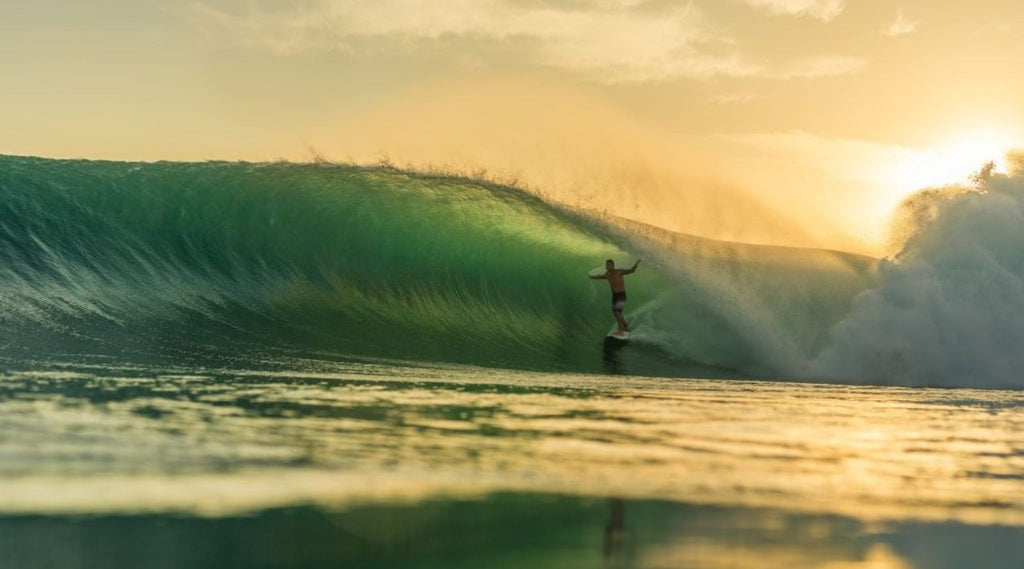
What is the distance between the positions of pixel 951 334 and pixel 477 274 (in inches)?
279

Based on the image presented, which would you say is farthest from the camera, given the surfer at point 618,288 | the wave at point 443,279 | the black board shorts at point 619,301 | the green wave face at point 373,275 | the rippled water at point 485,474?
the black board shorts at point 619,301

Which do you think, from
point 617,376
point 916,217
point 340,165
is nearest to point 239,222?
point 340,165

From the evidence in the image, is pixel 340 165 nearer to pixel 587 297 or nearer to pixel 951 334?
pixel 587 297

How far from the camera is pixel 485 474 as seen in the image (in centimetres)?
464

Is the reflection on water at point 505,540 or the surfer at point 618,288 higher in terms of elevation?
the surfer at point 618,288

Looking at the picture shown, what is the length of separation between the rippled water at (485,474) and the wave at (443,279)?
4.78m

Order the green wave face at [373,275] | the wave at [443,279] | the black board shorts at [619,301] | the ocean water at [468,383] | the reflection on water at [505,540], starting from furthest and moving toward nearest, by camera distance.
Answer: the black board shorts at [619,301]
the wave at [443,279]
the green wave face at [373,275]
the ocean water at [468,383]
the reflection on water at [505,540]

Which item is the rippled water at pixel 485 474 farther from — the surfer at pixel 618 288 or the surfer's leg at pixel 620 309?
the surfer's leg at pixel 620 309

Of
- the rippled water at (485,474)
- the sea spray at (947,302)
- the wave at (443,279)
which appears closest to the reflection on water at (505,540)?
the rippled water at (485,474)

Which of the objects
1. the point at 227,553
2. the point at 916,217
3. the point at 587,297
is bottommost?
the point at 227,553

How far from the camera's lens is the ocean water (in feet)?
12.0

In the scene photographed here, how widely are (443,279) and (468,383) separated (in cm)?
800

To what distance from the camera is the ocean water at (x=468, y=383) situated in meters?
3.66

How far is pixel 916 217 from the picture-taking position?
673 inches
